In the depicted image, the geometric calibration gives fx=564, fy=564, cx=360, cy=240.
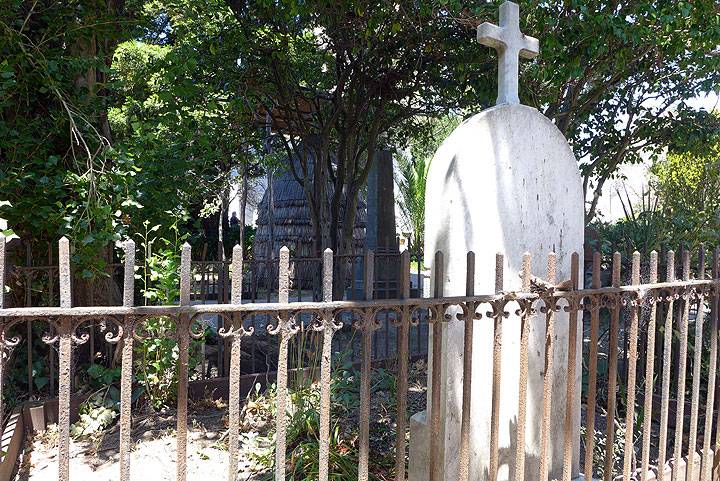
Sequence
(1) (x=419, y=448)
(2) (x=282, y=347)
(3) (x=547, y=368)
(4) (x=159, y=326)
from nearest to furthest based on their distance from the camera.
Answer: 1. (2) (x=282, y=347)
2. (3) (x=547, y=368)
3. (1) (x=419, y=448)
4. (4) (x=159, y=326)

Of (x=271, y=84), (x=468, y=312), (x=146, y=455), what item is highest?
(x=271, y=84)

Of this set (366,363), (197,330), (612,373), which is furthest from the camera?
(612,373)

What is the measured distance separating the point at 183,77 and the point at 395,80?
14.4 ft

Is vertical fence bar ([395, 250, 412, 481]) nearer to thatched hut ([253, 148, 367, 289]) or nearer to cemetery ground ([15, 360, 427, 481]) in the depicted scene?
cemetery ground ([15, 360, 427, 481])

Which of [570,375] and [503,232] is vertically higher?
[503,232]

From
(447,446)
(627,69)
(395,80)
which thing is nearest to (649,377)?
(447,446)

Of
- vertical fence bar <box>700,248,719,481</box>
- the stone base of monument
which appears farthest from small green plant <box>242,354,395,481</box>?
vertical fence bar <box>700,248,719,481</box>

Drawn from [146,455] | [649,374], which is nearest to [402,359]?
[649,374]

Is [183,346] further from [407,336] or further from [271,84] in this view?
[271,84]

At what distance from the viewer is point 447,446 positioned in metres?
2.82

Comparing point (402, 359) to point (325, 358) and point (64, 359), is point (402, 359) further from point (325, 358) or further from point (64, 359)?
point (64, 359)

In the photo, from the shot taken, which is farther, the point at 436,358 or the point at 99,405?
the point at 99,405

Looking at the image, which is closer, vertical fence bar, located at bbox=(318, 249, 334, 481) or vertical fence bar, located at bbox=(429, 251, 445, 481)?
vertical fence bar, located at bbox=(318, 249, 334, 481)

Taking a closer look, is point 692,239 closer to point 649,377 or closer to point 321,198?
point 649,377
